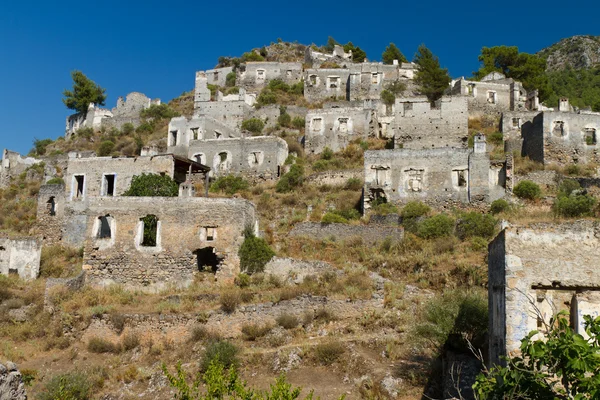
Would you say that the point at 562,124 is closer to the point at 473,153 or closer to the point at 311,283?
the point at 473,153

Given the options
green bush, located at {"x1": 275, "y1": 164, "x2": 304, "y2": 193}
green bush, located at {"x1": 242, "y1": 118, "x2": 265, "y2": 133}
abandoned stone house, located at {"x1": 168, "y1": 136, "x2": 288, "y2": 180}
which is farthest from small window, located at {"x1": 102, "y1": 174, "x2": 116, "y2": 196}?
green bush, located at {"x1": 242, "y1": 118, "x2": 265, "y2": 133}

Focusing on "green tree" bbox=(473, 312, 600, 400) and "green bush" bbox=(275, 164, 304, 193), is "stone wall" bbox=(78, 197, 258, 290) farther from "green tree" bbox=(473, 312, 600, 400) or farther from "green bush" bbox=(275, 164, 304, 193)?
"green tree" bbox=(473, 312, 600, 400)

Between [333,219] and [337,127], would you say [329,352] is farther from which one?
[337,127]

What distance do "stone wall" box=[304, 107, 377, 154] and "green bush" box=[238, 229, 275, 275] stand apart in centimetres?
1887

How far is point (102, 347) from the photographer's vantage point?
19.8 m

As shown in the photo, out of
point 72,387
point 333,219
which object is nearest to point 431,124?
point 333,219

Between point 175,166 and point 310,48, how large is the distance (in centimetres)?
3843

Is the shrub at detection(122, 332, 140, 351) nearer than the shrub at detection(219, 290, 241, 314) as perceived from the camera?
Yes

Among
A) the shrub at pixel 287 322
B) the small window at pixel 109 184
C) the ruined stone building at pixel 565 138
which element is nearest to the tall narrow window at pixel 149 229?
the shrub at pixel 287 322

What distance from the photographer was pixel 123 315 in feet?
66.7

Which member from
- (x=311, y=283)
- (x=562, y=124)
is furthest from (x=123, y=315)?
(x=562, y=124)

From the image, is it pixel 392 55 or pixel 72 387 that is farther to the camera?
pixel 392 55

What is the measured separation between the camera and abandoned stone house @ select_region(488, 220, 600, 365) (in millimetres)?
10172

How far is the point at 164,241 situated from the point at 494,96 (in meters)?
31.7
